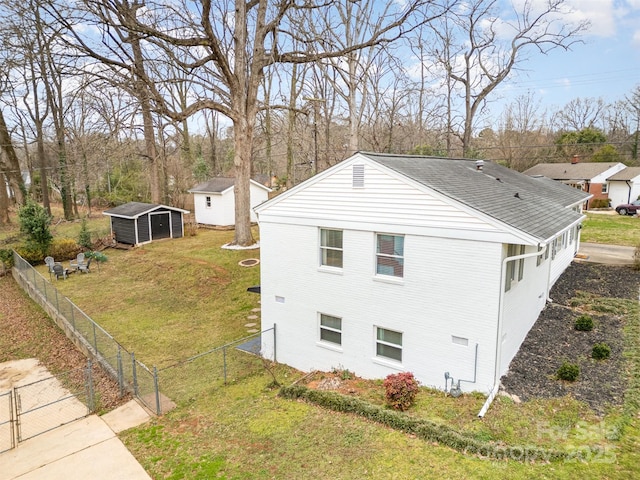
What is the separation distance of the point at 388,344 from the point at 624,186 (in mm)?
40783

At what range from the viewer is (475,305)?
9.31m

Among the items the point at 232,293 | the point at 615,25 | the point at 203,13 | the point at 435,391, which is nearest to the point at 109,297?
the point at 232,293

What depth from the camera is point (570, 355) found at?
429 inches

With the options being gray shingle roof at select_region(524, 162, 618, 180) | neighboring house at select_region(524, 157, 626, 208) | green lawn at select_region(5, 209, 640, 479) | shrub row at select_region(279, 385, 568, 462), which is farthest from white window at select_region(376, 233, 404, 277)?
gray shingle roof at select_region(524, 162, 618, 180)

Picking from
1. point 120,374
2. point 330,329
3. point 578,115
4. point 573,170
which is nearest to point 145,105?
point 120,374

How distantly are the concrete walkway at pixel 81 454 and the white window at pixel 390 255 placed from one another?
7.01 meters

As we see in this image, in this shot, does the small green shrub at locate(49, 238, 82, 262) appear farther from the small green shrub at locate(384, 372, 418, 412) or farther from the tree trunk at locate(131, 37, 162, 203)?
the small green shrub at locate(384, 372, 418, 412)

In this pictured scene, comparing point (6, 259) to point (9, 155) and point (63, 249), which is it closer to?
point (63, 249)

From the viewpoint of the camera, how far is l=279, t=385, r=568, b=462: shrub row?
6.99m

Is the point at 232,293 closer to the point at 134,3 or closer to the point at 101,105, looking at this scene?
the point at 101,105

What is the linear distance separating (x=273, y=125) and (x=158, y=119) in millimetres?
15833

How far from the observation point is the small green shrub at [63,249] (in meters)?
26.5

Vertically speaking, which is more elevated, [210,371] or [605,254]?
[605,254]

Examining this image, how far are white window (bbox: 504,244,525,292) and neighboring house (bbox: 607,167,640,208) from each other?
37259mm
